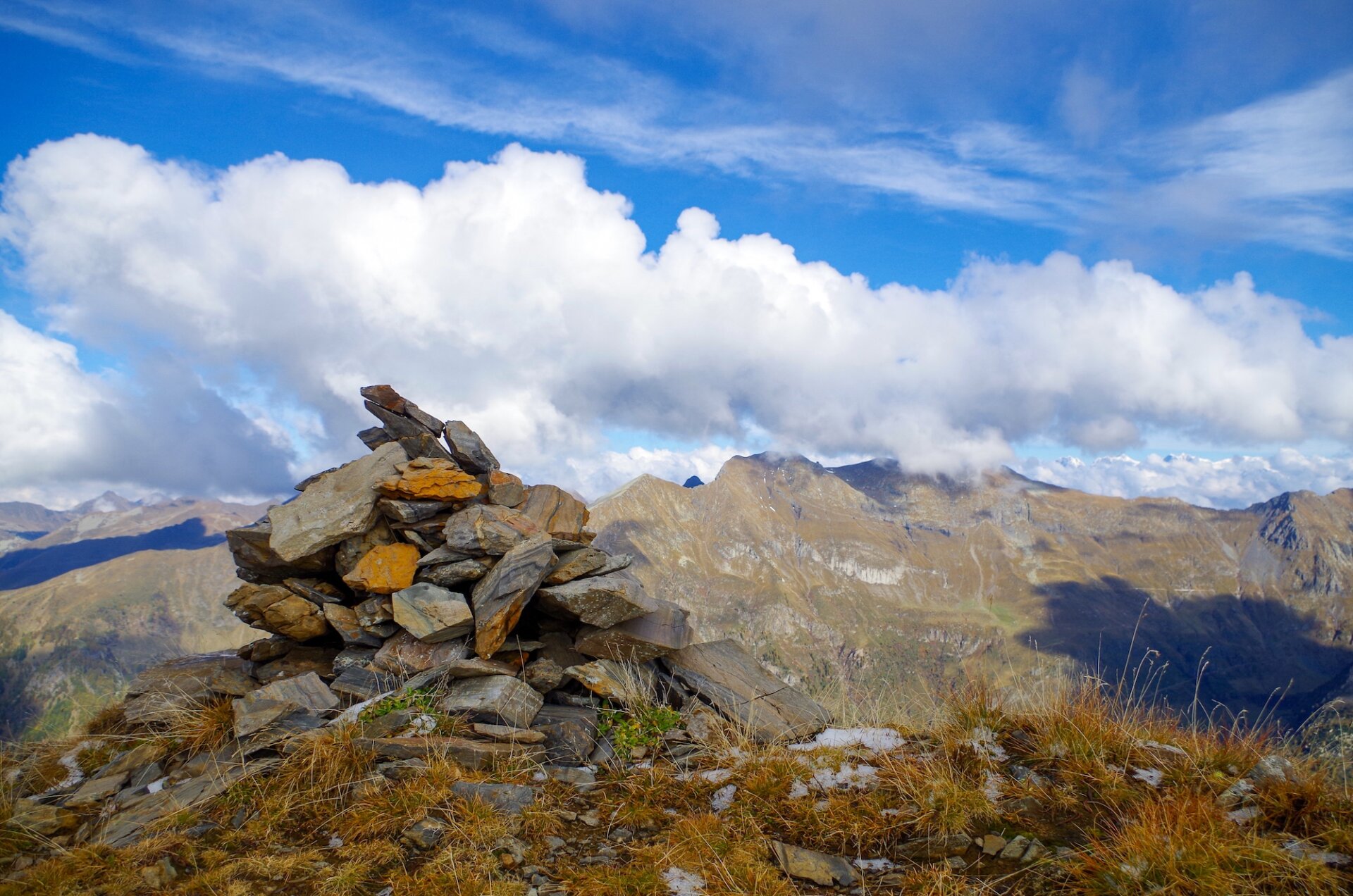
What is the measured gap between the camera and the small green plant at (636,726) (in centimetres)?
1084

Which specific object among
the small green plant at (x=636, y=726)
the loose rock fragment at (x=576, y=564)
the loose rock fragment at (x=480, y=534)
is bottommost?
the small green plant at (x=636, y=726)

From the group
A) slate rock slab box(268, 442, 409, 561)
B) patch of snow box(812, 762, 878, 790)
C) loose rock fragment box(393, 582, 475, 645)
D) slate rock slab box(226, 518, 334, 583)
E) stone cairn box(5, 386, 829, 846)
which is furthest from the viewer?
slate rock slab box(226, 518, 334, 583)

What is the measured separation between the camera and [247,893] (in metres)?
7.07

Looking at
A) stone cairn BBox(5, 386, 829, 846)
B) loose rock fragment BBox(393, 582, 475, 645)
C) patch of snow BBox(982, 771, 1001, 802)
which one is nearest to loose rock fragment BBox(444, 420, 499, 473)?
stone cairn BBox(5, 386, 829, 846)

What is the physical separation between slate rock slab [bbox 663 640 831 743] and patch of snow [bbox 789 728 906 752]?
12.0 inches

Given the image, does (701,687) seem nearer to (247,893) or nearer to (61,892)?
(247,893)

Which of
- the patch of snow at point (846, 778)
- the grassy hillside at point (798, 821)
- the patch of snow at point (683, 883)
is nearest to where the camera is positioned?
the grassy hillside at point (798, 821)

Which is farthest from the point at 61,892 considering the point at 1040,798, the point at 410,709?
the point at 1040,798

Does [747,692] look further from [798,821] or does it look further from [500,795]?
[500,795]

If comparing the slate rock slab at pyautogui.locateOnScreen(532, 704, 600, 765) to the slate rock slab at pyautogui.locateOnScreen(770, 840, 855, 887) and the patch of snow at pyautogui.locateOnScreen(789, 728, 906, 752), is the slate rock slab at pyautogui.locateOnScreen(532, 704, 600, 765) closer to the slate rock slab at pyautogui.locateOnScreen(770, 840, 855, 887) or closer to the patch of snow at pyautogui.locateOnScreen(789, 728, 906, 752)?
the patch of snow at pyautogui.locateOnScreen(789, 728, 906, 752)

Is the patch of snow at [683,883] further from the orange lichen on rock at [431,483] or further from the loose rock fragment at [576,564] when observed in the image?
the orange lichen on rock at [431,483]

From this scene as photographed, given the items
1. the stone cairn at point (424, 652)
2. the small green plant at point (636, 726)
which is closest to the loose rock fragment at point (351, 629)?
the stone cairn at point (424, 652)

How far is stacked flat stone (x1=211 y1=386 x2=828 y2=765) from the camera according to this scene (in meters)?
11.5

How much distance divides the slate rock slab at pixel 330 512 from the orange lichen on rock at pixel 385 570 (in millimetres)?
732
